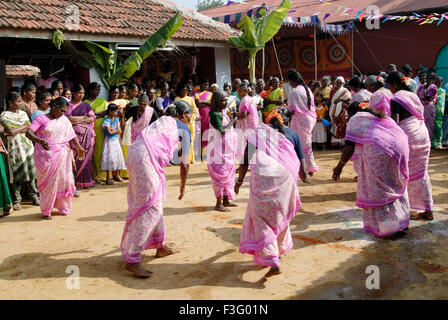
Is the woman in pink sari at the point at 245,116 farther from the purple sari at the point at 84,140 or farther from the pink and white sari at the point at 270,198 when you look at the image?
the pink and white sari at the point at 270,198

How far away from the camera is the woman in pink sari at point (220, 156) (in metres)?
6.25

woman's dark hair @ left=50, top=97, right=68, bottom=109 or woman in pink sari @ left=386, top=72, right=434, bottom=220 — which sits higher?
woman's dark hair @ left=50, top=97, right=68, bottom=109

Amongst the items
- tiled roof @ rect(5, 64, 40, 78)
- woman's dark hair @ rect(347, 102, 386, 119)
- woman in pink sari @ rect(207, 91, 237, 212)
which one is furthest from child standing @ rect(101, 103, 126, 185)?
tiled roof @ rect(5, 64, 40, 78)

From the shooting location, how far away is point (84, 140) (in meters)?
8.05

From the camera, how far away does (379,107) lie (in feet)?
18.0

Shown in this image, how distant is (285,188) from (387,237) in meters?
1.63

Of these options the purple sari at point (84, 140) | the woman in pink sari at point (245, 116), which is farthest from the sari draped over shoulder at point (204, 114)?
the purple sari at point (84, 140)

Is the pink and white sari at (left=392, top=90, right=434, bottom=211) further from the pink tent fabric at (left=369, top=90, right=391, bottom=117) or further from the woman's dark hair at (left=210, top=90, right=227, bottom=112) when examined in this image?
the woman's dark hair at (left=210, top=90, right=227, bottom=112)

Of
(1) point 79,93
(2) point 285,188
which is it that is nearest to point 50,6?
(1) point 79,93

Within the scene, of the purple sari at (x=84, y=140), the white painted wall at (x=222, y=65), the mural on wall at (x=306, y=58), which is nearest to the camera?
the purple sari at (x=84, y=140)

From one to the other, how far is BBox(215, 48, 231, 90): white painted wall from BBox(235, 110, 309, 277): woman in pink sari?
916cm

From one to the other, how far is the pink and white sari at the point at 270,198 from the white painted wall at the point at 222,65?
30.1ft

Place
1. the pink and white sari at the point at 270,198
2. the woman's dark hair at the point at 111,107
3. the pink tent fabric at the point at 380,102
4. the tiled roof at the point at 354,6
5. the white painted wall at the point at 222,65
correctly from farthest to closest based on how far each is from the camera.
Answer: the tiled roof at the point at 354,6 → the white painted wall at the point at 222,65 → the woman's dark hair at the point at 111,107 → the pink tent fabric at the point at 380,102 → the pink and white sari at the point at 270,198

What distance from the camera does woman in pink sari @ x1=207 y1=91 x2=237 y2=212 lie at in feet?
20.5
